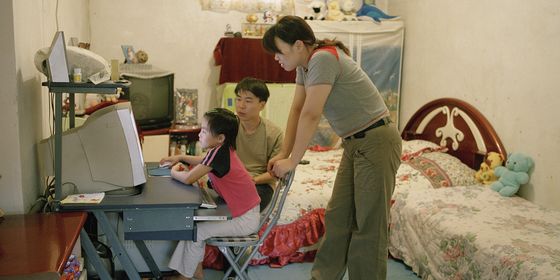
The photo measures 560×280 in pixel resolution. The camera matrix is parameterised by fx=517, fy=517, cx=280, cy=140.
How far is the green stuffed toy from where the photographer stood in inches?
123

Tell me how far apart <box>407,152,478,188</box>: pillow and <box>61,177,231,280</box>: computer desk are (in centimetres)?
184

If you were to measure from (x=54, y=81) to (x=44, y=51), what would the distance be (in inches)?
6.3

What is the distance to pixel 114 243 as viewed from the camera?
79.0 inches

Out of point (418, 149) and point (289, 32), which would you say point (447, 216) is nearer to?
point (418, 149)

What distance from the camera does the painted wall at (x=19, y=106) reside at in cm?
179

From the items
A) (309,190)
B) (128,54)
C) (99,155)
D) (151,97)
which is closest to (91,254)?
(99,155)

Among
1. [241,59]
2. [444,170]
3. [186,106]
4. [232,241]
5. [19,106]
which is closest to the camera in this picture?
[19,106]

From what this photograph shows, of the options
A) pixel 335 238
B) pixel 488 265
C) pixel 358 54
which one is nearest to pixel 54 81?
pixel 335 238

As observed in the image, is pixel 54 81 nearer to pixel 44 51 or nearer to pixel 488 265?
pixel 44 51

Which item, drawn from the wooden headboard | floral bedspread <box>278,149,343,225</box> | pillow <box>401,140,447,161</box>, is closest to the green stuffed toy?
the wooden headboard

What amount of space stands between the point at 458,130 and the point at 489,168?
0.50m

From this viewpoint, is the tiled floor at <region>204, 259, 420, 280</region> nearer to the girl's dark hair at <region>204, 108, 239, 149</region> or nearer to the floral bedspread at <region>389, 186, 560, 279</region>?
the floral bedspread at <region>389, 186, 560, 279</region>

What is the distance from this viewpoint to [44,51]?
1.92 meters

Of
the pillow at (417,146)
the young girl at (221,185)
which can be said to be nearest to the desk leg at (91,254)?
the young girl at (221,185)
